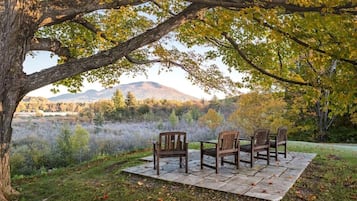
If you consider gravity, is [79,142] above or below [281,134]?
below

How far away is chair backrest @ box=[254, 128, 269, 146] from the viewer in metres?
5.63

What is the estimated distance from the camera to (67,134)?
308 inches

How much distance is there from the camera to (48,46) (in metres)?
5.38

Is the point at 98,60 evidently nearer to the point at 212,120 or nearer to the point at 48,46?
the point at 48,46

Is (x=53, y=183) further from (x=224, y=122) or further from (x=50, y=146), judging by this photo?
(x=224, y=122)

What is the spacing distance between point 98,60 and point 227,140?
8.56ft

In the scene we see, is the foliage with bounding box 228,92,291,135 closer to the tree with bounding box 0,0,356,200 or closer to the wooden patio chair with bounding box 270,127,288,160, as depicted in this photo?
the wooden patio chair with bounding box 270,127,288,160

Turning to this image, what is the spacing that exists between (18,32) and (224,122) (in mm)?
9850

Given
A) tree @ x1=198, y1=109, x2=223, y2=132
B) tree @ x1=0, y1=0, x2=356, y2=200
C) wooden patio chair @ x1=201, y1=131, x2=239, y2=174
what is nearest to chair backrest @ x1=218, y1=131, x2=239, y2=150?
wooden patio chair @ x1=201, y1=131, x2=239, y2=174

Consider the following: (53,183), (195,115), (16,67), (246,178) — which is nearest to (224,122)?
(195,115)

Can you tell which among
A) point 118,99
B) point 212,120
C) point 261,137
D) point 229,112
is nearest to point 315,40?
point 261,137

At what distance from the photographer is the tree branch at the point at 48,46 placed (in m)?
5.05

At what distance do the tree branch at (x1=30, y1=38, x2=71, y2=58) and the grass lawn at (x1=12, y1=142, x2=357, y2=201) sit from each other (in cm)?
239

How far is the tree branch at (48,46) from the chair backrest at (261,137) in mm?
4105
